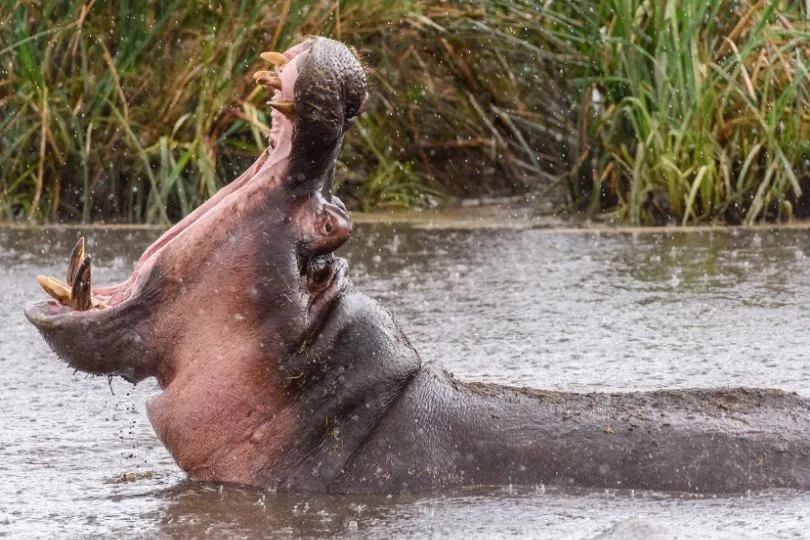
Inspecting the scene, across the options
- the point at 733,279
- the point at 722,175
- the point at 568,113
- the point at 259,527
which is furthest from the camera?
the point at 568,113

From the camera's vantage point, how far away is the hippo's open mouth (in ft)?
12.4

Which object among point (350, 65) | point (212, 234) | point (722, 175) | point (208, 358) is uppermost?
point (350, 65)

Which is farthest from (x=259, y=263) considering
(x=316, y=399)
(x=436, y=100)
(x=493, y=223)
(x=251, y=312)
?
(x=436, y=100)

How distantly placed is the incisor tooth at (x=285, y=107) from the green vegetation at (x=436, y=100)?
5.74 m

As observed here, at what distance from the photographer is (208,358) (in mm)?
3846

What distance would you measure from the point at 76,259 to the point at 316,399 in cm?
64

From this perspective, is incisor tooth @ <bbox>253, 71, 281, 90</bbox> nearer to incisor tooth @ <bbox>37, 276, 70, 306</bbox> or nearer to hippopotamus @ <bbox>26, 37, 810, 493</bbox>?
hippopotamus @ <bbox>26, 37, 810, 493</bbox>

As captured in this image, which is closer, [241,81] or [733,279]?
[733,279]

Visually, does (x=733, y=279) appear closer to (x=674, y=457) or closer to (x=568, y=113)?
(x=568, y=113)

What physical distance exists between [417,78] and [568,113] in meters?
0.98

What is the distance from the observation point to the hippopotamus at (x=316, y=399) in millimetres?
3818

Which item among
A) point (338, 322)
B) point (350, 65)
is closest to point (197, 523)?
point (338, 322)

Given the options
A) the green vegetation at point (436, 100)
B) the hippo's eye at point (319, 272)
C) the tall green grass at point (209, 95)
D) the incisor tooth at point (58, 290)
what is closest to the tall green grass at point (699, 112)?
the green vegetation at point (436, 100)

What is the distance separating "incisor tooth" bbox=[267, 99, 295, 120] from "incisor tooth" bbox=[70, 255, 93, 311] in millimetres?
561
